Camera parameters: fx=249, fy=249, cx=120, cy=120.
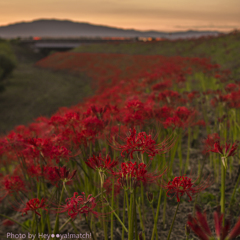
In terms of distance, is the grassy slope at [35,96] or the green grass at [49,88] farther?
the green grass at [49,88]

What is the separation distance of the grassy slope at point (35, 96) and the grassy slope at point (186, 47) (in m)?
12.0

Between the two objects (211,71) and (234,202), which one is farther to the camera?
(211,71)

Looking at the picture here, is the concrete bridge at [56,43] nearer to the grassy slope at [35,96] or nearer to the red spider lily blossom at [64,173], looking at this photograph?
the grassy slope at [35,96]

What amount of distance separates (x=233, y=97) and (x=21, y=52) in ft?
173

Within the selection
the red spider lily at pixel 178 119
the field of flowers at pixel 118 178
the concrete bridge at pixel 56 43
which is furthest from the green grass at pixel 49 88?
the concrete bridge at pixel 56 43

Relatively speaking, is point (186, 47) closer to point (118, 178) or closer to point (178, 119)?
point (178, 119)

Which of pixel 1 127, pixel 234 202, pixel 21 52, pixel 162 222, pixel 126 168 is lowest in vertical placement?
pixel 1 127

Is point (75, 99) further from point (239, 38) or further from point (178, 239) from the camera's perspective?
point (239, 38)

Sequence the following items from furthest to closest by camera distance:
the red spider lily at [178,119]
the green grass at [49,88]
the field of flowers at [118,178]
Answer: the green grass at [49,88], the red spider lily at [178,119], the field of flowers at [118,178]

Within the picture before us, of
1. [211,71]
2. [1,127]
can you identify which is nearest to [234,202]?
[211,71]

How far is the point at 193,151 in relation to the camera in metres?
5.24

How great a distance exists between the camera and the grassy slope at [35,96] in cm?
1464

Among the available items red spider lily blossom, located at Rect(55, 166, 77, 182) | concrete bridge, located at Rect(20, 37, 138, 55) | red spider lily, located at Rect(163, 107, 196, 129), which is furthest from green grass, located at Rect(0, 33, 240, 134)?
concrete bridge, located at Rect(20, 37, 138, 55)

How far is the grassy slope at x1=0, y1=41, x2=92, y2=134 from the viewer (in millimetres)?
14641
